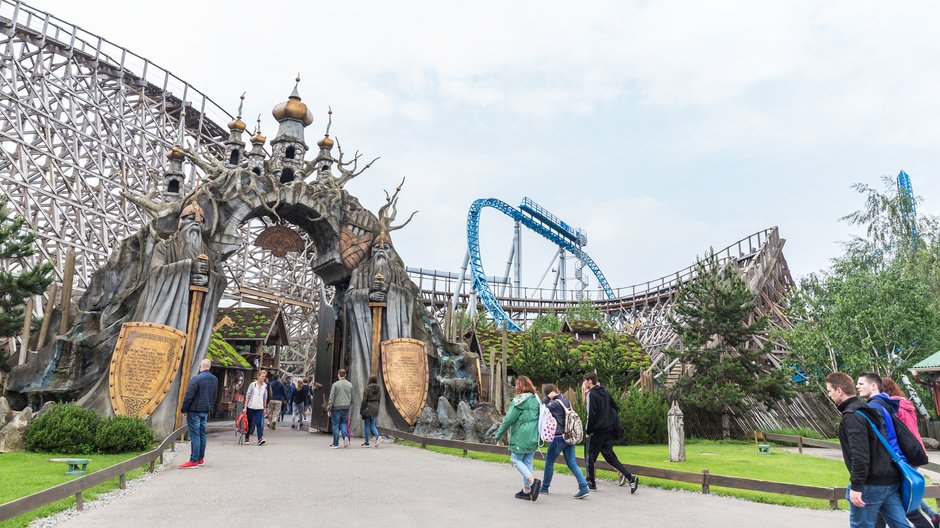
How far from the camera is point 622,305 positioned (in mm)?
49469

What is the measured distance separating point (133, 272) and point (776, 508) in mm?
15440

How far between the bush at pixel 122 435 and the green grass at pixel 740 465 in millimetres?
5833

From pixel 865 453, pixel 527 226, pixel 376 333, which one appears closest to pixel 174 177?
pixel 376 333

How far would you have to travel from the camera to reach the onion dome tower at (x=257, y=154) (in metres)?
17.7

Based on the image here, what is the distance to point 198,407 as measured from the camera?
9516 millimetres

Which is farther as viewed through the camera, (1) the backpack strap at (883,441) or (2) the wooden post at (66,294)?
(2) the wooden post at (66,294)

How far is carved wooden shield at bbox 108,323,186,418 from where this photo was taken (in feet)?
43.4

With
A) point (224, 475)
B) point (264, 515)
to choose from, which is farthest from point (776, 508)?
point (224, 475)

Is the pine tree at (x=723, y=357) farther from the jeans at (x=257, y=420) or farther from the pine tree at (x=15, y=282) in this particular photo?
the pine tree at (x=15, y=282)

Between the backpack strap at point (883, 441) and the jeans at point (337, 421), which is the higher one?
the backpack strap at point (883, 441)

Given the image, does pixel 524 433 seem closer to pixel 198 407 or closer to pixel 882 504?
pixel 882 504

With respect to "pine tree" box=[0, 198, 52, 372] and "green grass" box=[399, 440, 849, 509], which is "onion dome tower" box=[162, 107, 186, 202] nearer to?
"pine tree" box=[0, 198, 52, 372]

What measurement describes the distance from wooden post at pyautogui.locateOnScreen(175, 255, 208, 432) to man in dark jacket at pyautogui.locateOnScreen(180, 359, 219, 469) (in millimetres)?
4744

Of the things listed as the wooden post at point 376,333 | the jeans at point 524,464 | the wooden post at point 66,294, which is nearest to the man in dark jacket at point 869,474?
the jeans at point 524,464
